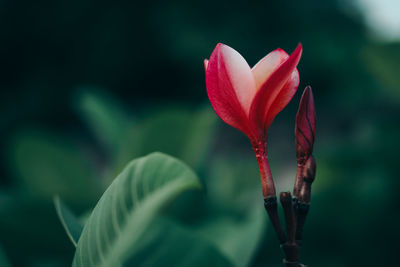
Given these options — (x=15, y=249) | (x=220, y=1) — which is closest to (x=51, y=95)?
(x=220, y=1)

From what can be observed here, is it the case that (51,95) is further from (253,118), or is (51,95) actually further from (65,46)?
(253,118)

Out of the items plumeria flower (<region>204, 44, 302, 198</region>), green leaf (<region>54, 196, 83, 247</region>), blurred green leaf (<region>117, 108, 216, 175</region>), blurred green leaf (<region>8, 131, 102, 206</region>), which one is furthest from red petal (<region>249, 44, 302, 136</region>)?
blurred green leaf (<region>8, 131, 102, 206</region>)

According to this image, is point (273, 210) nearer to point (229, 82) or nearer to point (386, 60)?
point (229, 82)

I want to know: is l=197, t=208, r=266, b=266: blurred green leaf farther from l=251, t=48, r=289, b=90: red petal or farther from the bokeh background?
l=251, t=48, r=289, b=90: red petal

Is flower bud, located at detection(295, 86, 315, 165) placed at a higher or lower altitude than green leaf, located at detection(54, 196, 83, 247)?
higher

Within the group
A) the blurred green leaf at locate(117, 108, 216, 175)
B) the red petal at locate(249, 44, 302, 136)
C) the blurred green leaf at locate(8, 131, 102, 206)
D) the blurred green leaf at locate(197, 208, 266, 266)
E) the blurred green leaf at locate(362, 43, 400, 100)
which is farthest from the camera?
the blurred green leaf at locate(362, 43, 400, 100)

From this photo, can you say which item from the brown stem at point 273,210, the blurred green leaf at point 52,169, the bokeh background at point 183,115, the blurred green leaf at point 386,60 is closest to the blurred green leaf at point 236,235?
the bokeh background at point 183,115
